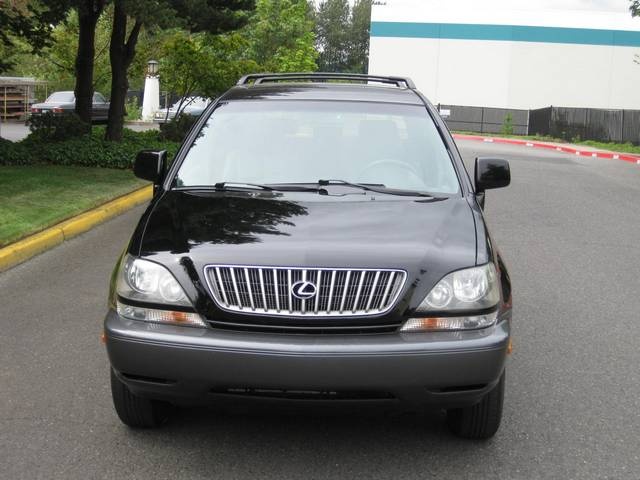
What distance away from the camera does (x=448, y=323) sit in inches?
142

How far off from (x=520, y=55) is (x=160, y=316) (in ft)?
175

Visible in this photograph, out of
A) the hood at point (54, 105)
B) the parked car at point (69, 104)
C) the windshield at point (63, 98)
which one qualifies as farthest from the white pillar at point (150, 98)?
the hood at point (54, 105)

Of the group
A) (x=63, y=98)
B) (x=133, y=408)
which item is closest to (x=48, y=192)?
(x=133, y=408)

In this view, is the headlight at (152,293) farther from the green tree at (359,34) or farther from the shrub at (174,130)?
the green tree at (359,34)

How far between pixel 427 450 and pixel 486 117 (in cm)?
4937

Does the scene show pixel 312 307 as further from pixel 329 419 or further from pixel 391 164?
pixel 391 164

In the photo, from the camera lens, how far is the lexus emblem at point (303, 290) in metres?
3.53

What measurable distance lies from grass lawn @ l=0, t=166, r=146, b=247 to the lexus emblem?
18.8 feet

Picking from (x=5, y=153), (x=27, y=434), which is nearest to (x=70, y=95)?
(x=5, y=153)

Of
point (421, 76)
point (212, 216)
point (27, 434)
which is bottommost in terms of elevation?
point (27, 434)

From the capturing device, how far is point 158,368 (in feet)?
11.6

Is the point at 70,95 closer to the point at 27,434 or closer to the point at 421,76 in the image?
the point at 421,76

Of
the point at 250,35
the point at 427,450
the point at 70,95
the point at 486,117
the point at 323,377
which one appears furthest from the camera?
the point at 250,35

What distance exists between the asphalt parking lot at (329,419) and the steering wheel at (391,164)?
4.33 feet
